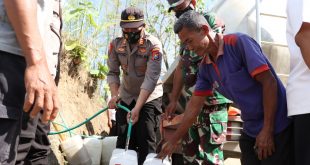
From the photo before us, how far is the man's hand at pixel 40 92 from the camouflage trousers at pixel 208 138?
2.06 metres

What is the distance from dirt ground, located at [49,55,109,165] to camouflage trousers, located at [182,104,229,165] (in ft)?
9.53

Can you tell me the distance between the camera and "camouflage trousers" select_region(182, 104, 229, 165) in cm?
326

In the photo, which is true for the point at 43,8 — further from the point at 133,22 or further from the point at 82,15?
the point at 82,15

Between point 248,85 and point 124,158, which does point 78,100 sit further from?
point 248,85

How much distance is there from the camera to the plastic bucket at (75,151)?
525 centimetres

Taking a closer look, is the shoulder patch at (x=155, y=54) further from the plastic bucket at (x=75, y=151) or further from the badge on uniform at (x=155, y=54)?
the plastic bucket at (x=75, y=151)

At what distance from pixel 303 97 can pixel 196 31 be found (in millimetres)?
1022

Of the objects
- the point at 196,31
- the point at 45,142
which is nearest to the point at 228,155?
the point at 196,31

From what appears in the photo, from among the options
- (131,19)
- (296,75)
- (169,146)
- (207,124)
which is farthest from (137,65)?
(296,75)

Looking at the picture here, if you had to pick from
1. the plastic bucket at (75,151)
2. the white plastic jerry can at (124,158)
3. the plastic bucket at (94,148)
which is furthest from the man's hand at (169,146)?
the plastic bucket at (94,148)

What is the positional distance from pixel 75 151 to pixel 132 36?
6.21 ft

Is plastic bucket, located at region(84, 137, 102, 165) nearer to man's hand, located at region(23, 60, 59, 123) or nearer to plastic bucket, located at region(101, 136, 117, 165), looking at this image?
plastic bucket, located at region(101, 136, 117, 165)

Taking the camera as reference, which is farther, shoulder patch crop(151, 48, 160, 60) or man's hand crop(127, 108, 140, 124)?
shoulder patch crop(151, 48, 160, 60)

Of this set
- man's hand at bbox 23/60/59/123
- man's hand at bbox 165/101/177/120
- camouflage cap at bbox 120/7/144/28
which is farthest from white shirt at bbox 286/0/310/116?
camouflage cap at bbox 120/7/144/28
